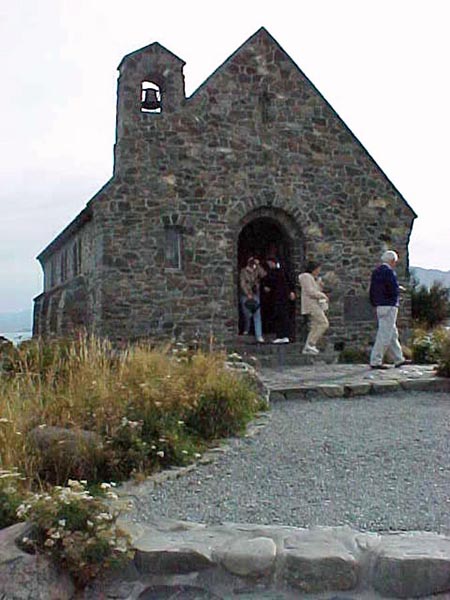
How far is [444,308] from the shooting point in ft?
85.2

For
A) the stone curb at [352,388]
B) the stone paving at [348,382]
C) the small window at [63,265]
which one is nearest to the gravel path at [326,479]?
the stone curb at [352,388]

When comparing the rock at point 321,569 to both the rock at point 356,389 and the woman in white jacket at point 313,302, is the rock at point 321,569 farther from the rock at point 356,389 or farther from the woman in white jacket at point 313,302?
the woman in white jacket at point 313,302

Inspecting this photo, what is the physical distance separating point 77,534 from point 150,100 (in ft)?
50.2

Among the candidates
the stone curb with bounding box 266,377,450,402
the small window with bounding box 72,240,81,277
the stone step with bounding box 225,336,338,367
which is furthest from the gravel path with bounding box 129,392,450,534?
the small window with bounding box 72,240,81,277

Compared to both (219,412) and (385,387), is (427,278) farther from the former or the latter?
(219,412)

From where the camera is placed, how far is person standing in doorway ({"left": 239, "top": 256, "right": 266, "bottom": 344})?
18.4 metres

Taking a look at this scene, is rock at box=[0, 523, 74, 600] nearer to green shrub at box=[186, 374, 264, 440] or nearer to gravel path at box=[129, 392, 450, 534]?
gravel path at box=[129, 392, 450, 534]

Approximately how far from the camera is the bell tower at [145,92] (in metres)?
17.8

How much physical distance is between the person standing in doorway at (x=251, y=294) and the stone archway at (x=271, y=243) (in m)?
0.60

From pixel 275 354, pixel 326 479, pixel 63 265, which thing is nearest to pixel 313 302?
pixel 275 354

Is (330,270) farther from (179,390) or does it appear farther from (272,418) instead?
(179,390)

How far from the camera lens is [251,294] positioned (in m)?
18.4

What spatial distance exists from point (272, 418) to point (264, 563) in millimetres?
5268

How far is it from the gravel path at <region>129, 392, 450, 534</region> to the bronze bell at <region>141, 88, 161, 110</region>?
11.0 m
